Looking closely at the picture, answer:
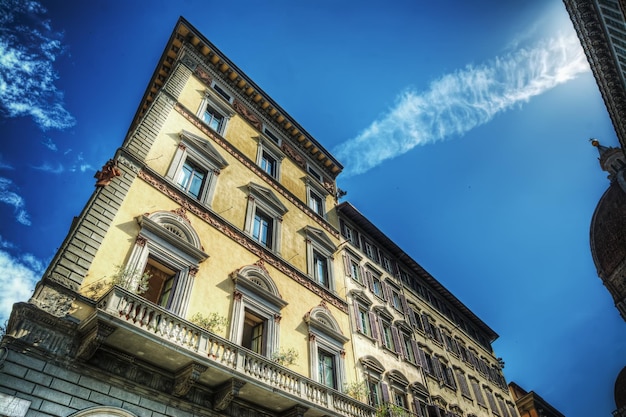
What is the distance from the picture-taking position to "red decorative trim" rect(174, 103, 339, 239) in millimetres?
16750

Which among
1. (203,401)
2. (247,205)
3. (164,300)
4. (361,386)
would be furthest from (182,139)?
(361,386)

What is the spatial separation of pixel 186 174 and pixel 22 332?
8321mm

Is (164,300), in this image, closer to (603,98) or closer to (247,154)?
(247,154)

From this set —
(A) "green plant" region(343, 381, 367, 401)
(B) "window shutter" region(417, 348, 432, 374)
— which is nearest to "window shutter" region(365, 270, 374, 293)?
(B) "window shutter" region(417, 348, 432, 374)

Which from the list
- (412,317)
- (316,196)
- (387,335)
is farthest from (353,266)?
(412,317)

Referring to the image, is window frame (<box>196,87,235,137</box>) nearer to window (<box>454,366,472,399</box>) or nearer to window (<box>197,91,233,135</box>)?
window (<box>197,91,233,135</box>)

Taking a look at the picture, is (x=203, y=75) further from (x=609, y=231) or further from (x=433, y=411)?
(x=609, y=231)

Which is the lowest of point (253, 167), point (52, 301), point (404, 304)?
point (52, 301)

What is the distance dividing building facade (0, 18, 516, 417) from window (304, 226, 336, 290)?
10 cm

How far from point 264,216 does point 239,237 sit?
9.55 ft

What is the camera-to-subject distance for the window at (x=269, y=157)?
20250 mm

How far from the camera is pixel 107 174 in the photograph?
11.6 m

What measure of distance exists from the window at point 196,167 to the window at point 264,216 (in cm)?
197

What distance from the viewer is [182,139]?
50.7ft
